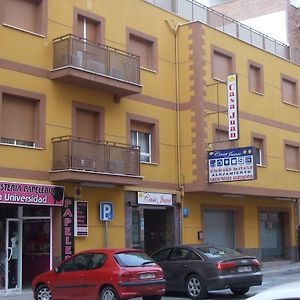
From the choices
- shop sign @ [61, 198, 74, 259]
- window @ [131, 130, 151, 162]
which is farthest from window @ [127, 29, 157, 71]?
shop sign @ [61, 198, 74, 259]

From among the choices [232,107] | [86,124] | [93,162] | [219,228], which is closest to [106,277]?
[93,162]

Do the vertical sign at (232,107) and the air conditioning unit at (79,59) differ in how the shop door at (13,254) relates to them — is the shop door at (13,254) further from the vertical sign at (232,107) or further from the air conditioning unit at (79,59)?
the vertical sign at (232,107)

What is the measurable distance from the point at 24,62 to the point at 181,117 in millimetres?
7853

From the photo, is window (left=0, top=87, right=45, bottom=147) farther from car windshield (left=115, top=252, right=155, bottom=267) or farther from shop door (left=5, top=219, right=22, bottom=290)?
car windshield (left=115, top=252, right=155, bottom=267)

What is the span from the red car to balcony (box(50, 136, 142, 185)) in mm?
4615

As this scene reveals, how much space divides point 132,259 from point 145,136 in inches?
389

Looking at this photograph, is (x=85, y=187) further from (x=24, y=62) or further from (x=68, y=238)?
(x=24, y=62)

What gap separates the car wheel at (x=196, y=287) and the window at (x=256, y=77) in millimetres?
14204

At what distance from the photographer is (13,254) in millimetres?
18219

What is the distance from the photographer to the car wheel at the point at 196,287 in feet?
49.2

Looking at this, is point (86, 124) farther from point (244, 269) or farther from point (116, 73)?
point (244, 269)

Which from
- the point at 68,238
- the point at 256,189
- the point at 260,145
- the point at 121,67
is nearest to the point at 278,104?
the point at 260,145

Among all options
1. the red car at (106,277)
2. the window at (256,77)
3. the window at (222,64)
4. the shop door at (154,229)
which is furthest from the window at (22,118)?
the window at (256,77)

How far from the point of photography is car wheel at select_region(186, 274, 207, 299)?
14984 millimetres
